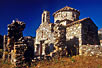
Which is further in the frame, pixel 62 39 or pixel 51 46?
pixel 51 46

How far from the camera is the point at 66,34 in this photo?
678 inches

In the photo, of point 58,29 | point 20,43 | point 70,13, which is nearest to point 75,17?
point 70,13

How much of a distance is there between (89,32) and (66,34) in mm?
3737

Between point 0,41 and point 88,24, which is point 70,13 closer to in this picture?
point 88,24

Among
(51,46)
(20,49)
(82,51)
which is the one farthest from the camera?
(51,46)

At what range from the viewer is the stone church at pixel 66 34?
13258 mm

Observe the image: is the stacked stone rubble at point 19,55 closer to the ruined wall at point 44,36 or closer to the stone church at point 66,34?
the stone church at point 66,34

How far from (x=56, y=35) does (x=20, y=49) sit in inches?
197

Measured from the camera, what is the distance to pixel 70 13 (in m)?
22.3

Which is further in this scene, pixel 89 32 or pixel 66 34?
pixel 66 34

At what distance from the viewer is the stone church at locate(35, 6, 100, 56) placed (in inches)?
522

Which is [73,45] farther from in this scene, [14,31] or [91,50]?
[14,31]

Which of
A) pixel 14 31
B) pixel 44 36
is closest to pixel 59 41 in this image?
pixel 14 31

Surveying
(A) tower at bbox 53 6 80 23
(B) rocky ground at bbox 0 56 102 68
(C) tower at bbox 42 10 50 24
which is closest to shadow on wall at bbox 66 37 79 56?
(B) rocky ground at bbox 0 56 102 68
